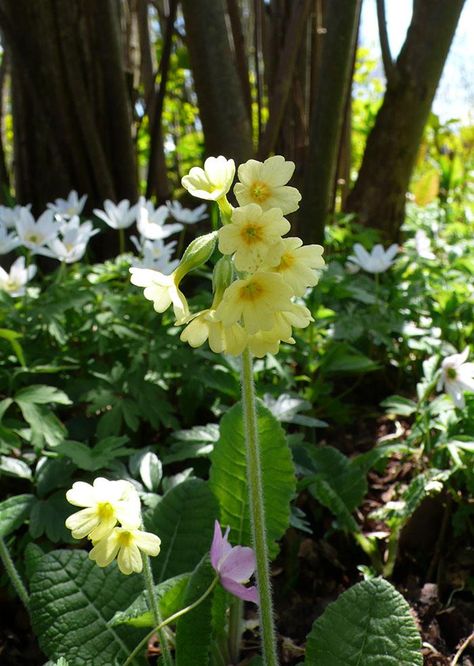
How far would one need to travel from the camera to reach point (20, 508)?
1.56 m

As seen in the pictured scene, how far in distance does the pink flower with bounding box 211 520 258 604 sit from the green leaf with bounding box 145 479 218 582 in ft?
0.80

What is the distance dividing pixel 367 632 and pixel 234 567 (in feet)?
0.89

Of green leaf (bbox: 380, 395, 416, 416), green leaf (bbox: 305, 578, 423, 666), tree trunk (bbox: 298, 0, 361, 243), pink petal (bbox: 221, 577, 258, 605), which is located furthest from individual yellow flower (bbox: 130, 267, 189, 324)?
tree trunk (bbox: 298, 0, 361, 243)

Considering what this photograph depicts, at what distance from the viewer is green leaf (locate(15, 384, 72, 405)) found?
181 centimetres

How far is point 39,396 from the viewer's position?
1.84 m

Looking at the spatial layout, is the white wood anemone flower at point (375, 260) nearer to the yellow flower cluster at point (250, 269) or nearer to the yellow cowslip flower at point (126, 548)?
the yellow flower cluster at point (250, 269)

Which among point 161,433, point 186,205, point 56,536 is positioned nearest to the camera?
point 56,536

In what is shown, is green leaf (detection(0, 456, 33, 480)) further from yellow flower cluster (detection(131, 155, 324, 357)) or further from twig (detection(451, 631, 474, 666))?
twig (detection(451, 631, 474, 666))

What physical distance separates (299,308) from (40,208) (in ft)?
9.63

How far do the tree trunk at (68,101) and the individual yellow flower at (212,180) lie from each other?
254 centimetres

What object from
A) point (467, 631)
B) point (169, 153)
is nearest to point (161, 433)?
point (467, 631)

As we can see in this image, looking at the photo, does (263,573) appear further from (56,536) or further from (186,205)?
(186,205)

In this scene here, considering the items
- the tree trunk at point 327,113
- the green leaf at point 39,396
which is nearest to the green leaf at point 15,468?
the green leaf at point 39,396

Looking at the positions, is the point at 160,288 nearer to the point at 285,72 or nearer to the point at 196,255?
the point at 196,255
